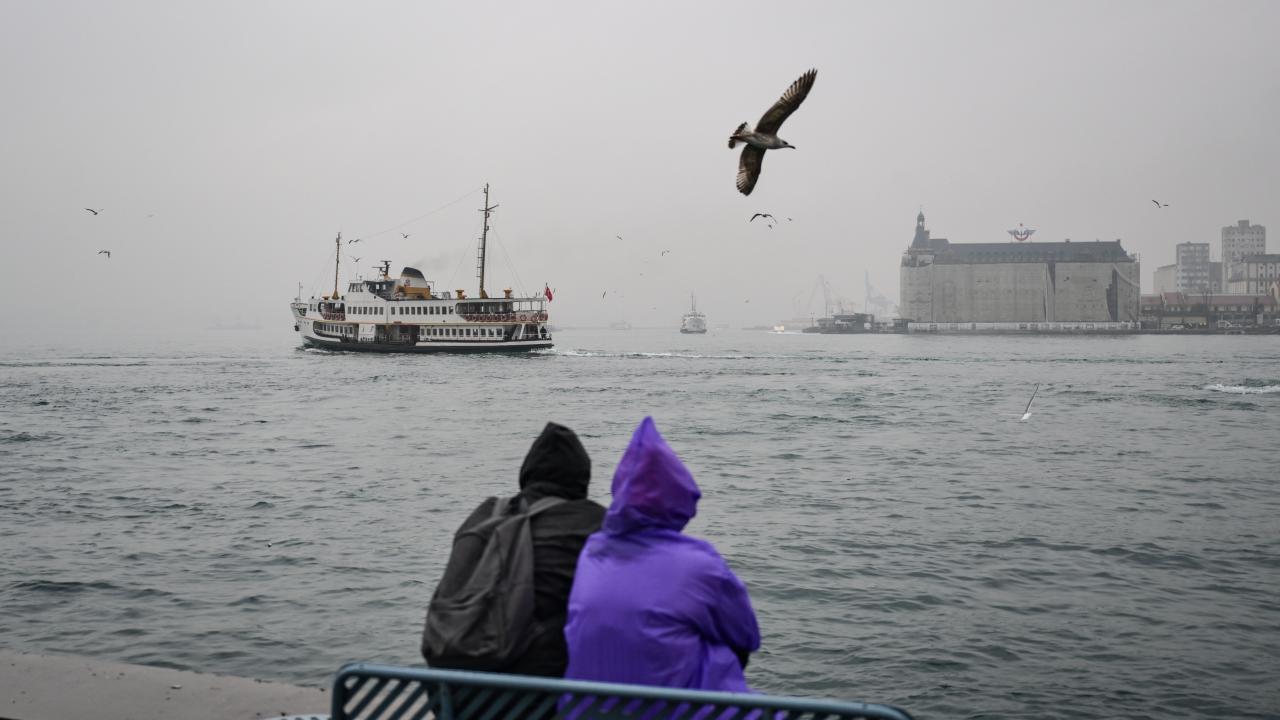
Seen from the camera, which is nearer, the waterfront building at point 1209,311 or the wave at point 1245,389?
the wave at point 1245,389

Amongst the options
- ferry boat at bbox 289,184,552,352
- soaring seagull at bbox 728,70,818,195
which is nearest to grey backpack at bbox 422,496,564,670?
soaring seagull at bbox 728,70,818,195

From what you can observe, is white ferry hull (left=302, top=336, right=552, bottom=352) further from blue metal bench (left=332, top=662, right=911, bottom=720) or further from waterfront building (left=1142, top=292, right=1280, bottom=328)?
waterfront building (left=1142, top=292, right=1280, bottom=328)

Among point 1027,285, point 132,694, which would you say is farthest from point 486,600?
point 1027,285

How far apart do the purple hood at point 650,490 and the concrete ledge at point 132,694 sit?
2.29 meters

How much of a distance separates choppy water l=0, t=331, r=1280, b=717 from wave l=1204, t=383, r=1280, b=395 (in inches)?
331

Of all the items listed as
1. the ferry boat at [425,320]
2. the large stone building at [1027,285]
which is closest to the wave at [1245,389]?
the ferry boat at [425,320]

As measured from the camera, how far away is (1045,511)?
589 inches

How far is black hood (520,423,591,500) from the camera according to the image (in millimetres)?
3416

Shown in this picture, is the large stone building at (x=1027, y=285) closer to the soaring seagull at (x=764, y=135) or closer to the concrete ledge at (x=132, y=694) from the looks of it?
the soaring seagull at (x=764, y=135)

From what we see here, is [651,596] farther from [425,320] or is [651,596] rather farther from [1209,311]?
[1209,311]

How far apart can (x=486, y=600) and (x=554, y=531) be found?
326 mm

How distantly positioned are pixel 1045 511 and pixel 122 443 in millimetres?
19518

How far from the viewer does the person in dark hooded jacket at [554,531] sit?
10.7 feet

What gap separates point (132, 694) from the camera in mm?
4664
